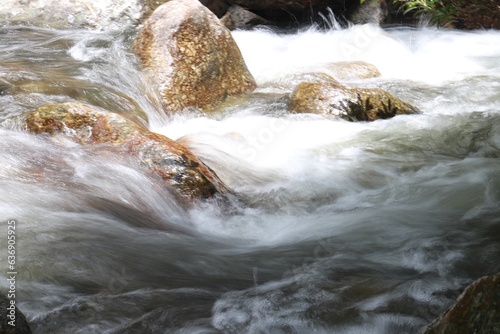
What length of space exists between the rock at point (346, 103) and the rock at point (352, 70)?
1.76m

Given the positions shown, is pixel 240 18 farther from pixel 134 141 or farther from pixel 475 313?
pixel 475 313

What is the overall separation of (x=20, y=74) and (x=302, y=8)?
7.05 metres

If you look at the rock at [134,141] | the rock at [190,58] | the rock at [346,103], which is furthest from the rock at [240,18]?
the rock at [134,141]

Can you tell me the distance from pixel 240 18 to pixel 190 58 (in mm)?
4896

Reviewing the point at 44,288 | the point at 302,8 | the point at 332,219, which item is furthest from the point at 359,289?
the point at 302,8

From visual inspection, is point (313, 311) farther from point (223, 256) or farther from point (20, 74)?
point (20, 74)

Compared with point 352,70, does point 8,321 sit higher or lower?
higher

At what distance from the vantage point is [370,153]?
6344 mm

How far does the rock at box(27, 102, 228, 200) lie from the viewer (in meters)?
5.05

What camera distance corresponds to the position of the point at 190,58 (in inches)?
311

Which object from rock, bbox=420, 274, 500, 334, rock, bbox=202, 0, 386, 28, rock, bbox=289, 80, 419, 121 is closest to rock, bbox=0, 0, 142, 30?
rock, bbox=202, 0, 386, 28

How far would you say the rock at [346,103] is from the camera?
7211mm

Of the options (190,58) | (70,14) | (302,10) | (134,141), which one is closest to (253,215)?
(134,141)

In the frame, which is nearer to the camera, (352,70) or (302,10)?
(352,70)
